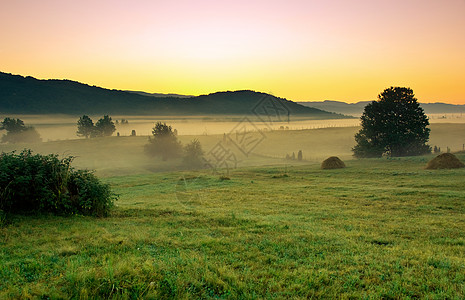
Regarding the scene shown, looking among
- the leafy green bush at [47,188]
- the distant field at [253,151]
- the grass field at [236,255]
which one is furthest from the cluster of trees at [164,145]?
the grass field at [236,255]

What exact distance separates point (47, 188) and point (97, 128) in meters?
127

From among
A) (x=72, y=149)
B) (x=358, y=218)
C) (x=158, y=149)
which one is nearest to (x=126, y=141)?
(x=72, y=149)

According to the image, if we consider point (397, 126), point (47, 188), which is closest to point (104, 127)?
point (397, 126)

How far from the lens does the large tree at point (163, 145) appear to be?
318ft

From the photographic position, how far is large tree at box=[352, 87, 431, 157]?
5769 centimetres

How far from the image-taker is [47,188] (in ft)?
36.8

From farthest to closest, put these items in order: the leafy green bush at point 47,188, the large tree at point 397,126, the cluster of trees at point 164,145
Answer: the cluster of trees at point 164,145 < the large tree at point 397,126 < the leafy green bush at point 47,188

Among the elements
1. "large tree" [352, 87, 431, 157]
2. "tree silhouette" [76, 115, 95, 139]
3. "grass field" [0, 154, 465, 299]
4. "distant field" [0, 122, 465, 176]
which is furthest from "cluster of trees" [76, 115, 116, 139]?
"grass field" [0, 154, 465, 299]

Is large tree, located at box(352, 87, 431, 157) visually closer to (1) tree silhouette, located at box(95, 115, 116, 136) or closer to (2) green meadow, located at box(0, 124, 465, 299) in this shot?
(2) green meadow, located at box(0, 124, 465, 299)

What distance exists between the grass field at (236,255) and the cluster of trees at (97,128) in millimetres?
125000

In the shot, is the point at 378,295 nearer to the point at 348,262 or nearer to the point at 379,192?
the point at 348,262

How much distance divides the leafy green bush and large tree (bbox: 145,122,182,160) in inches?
3335

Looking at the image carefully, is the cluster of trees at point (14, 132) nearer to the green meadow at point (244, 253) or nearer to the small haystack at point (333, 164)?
the small haystack at point (333, 164)

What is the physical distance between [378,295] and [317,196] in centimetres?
1470
